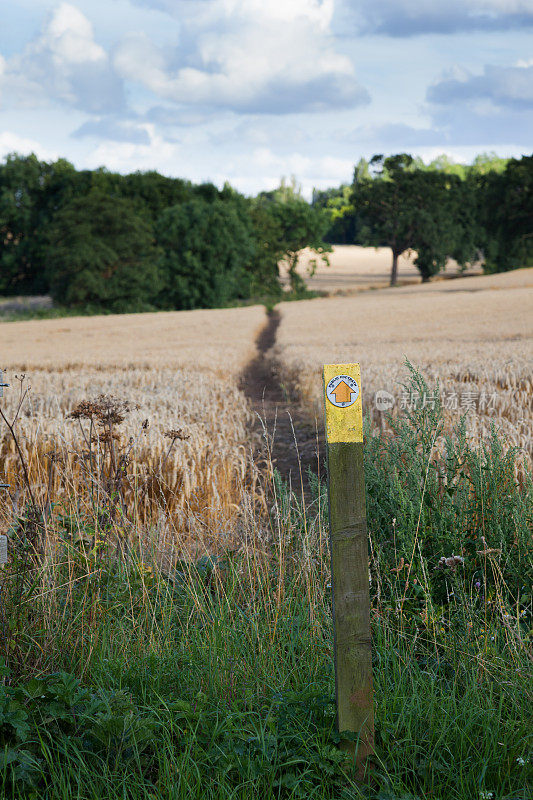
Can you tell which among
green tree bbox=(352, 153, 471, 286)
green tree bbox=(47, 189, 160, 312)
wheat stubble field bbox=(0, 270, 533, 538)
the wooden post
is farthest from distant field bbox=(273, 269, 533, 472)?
A: green tree bbox=(47, 189, 160, 312)

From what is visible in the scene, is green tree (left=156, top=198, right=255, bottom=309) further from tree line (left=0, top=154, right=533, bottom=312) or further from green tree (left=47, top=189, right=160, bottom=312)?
green tree (left=47, top=189, right=160, bottom=312)

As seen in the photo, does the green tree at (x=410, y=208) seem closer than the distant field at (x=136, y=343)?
No

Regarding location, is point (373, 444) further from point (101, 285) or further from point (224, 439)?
point (101, 285)

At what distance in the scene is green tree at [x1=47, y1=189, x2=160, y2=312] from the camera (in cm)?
5809

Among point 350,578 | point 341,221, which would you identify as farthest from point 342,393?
point 341,221

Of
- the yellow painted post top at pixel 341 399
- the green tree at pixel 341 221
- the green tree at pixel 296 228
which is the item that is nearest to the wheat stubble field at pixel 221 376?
the yellow painted post top at pixel 341 399

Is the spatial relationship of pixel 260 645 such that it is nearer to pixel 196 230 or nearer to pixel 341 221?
pixel 196 230

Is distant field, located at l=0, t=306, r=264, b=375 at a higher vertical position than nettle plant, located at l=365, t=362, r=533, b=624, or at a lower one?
higher

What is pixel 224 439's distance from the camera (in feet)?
27.1

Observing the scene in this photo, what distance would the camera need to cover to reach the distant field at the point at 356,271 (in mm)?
82312

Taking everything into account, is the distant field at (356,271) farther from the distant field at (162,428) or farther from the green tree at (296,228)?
the distant field at (162,428)

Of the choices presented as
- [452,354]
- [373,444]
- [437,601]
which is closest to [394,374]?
[452,354]

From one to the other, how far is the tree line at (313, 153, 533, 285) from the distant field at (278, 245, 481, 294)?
3.09 m

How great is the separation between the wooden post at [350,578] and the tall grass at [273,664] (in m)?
0.16
